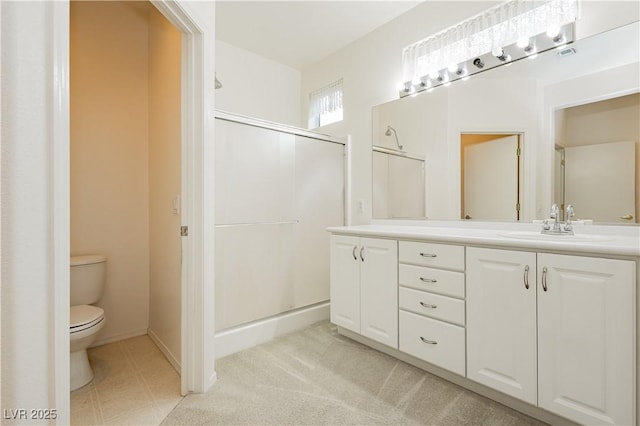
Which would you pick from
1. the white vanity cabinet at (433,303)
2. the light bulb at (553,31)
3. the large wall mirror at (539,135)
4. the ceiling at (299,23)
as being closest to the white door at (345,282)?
the white vanity cabinet at (433,303)

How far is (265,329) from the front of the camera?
2391mm

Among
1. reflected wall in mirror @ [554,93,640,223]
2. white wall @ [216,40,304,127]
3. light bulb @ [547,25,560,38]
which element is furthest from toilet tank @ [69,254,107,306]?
light bulb @ [547,25,560,38]

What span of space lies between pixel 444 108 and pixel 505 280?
138 cm

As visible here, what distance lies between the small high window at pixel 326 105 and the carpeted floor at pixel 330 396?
2.26 meters

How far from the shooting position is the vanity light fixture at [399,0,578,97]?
179 cm

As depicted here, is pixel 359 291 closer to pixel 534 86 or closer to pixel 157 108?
pixel 534 86

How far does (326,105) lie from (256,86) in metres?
0.75

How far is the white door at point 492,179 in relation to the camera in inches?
78.3

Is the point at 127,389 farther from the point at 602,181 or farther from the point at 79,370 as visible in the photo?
Answer: the point at 602,181

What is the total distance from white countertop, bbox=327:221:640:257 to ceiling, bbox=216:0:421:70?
1.74m

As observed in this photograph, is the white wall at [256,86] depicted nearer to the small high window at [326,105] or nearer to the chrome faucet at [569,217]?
the small high window at [326,105]

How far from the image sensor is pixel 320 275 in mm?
2871

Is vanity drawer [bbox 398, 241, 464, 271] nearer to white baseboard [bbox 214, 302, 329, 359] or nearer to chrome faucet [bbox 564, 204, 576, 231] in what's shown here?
chrome faucet [bbox 564, 204, 576, 231]

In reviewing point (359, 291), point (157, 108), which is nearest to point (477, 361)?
point (359, 291)
